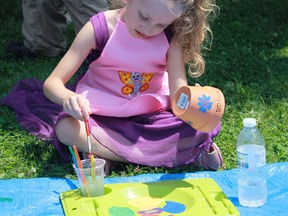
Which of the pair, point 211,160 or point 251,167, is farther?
point 211,160

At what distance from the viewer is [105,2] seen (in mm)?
4055

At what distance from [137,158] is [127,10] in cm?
62

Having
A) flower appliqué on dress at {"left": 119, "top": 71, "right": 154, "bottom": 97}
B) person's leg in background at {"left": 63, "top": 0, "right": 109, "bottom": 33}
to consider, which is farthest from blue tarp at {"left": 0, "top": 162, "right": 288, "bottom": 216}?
person's leg in background at {"left": 63, "top": 0, "right": 109, "bottom": 33}

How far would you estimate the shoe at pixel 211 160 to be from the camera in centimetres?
276

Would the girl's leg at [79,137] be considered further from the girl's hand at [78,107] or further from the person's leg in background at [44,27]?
the person's leg in background at [44,27]

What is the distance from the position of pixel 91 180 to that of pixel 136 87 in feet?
2.12

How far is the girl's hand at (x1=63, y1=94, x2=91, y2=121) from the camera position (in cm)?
247

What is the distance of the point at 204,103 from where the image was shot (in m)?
2.42

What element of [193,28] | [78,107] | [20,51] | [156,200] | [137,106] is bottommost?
[20,51]

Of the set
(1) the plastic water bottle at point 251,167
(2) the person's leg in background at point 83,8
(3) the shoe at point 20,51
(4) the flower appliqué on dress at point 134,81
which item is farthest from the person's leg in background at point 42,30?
(1) the plastic water bottle at point 251,167

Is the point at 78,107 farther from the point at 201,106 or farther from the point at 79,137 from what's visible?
the point at 201,106

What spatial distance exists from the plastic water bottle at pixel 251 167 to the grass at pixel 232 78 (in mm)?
408

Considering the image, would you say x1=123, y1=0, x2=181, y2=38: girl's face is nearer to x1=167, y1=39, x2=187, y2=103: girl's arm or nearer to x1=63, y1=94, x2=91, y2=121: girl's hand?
x1=167, y1=39, x2=187, y2=103: girl's arm

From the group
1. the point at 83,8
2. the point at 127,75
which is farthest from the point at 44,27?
the point at 127,75
